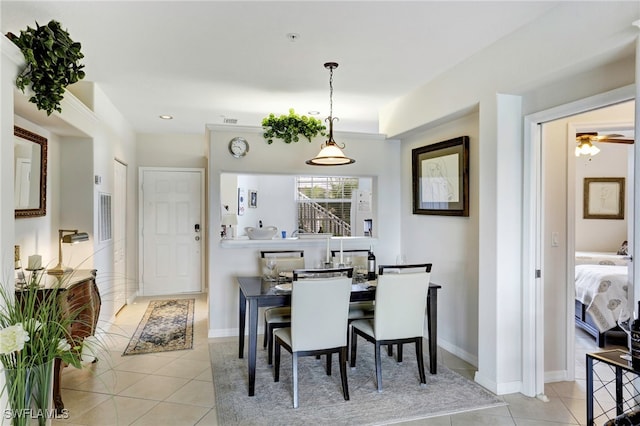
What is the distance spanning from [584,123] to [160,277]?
5.91 metres

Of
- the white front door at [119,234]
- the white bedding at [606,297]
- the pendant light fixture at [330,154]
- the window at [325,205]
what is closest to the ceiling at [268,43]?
the pendant light fixture at [330,154]

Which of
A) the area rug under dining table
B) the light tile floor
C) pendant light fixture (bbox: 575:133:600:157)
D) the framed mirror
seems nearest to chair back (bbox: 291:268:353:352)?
the area rug under dining table

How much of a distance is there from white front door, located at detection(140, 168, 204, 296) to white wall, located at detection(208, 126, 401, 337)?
234 cm

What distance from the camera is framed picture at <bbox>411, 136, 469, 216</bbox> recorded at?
3.64 meters

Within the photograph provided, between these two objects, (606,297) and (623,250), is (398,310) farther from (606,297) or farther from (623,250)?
(623,250)

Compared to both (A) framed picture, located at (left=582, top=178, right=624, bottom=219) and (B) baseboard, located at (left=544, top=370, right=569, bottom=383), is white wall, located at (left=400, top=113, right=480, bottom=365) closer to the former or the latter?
(B) baseboard, located at (left=544, top=370, right=569, bottom=383)

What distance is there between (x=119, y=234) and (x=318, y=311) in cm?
366

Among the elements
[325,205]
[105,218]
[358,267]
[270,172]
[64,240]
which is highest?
[270,172]

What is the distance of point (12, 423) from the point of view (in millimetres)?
1795

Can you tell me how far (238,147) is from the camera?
430 centimetres

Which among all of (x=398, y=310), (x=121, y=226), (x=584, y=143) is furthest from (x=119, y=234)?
(x=584, y=143)

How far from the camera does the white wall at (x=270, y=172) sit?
14.0 feet

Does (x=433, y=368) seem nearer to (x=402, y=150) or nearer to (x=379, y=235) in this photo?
(x=379, y=235)

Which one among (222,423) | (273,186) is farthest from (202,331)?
(273,186)
